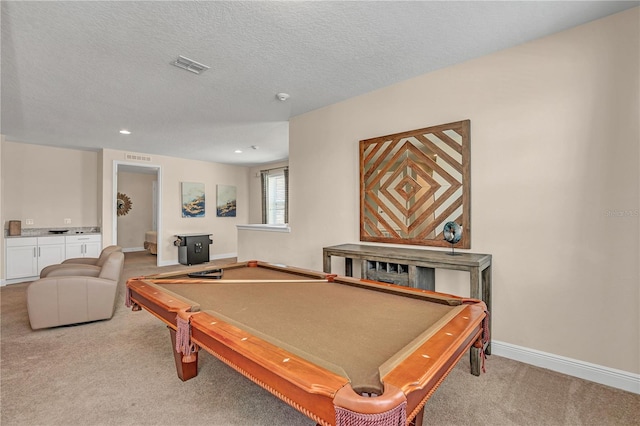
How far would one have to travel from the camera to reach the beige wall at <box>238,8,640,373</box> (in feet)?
6.53

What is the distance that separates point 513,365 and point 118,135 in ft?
19.5

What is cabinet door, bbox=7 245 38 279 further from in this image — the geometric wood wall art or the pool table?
the geometric wood wall art

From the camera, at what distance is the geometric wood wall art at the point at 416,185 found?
2.63 meters

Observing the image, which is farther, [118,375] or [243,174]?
[243,174]

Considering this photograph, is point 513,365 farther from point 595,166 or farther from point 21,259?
point 21,259

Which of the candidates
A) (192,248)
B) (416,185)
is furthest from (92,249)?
(416,185)

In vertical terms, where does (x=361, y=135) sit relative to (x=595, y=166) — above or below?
above

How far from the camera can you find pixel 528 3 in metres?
1.90

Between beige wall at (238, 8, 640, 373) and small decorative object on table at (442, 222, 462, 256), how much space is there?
19 centimetres

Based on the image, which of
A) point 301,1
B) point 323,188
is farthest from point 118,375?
point 301,1

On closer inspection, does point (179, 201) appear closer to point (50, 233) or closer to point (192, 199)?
point (192, 199)

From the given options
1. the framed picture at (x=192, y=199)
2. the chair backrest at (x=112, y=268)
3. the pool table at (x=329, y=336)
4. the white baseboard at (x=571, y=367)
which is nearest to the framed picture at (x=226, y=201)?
the framed picture at (x=192, y=199)

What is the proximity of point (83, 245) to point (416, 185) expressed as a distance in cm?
609

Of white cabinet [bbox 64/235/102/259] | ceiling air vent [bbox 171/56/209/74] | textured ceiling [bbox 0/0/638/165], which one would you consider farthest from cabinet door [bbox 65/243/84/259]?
ceiling air vent [bbox 171/56/209/74]
